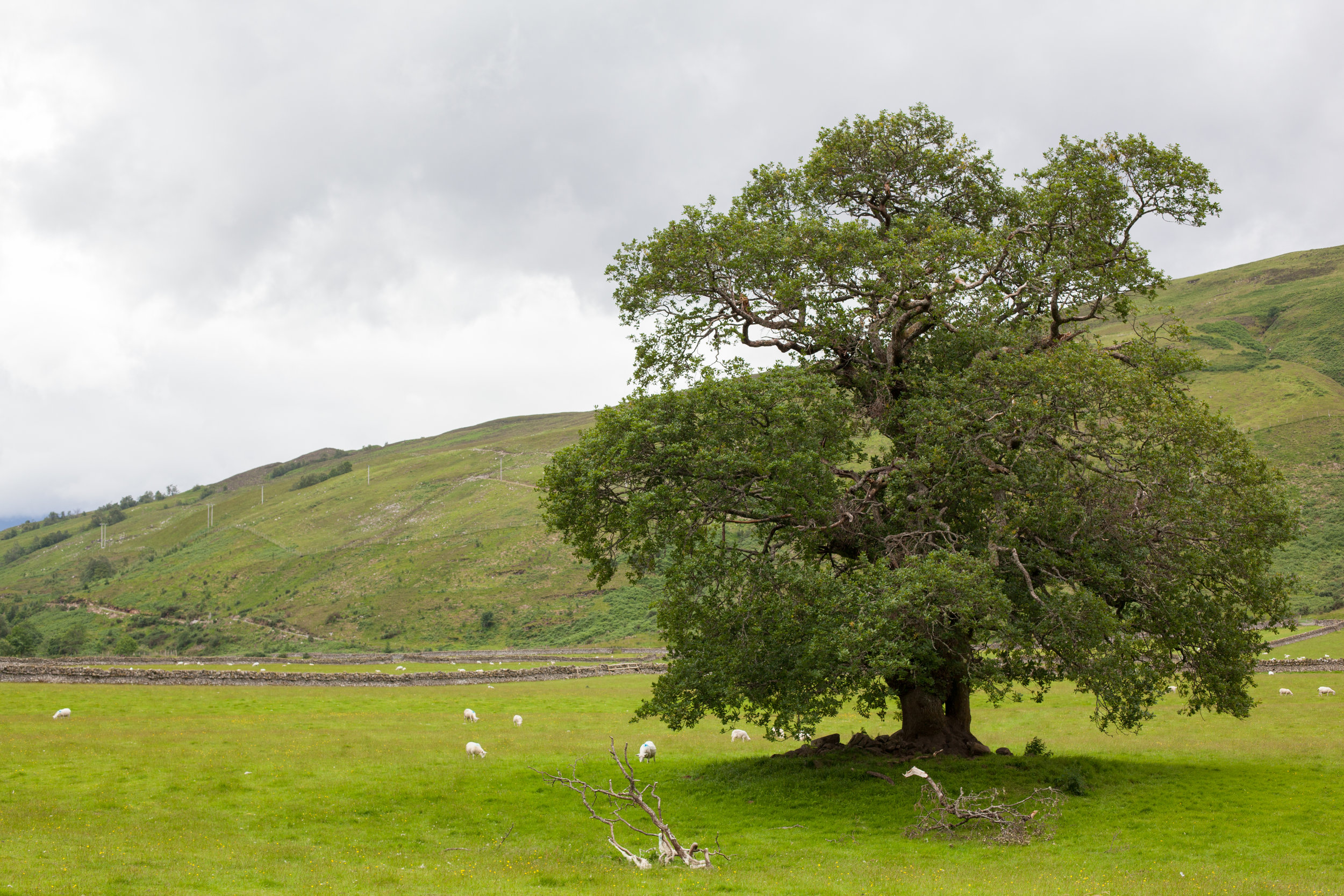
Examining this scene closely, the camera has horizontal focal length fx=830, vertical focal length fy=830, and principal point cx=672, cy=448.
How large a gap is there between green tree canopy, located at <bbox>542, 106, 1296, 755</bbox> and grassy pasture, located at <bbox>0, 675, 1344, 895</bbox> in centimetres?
233

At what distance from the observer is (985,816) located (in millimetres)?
16906

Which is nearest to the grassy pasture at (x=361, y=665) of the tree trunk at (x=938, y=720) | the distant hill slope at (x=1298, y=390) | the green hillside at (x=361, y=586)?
the green hillside at (x=361, y=586)

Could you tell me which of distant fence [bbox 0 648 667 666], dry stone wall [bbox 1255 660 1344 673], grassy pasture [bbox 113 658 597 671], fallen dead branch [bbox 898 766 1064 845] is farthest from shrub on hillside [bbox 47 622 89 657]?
dry stone wall [bbox 1255 660 1344 673]

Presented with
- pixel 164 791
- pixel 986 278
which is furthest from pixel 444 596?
pixel 986 278

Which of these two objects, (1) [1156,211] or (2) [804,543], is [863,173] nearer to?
(1) [1156,211]

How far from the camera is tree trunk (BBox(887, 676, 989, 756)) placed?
22.6m

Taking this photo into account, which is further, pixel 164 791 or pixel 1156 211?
pixel 1156 211

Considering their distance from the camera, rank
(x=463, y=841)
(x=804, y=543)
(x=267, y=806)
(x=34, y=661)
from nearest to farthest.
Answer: (x=463, y=841)
(x=267, y=806)
(x=804, y=543)
(x=34, y=661)

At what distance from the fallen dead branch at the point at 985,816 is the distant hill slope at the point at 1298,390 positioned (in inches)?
1806

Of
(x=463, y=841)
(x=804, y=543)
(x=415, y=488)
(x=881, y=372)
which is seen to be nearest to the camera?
(x=463, y=841)

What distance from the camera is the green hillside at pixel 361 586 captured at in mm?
102562

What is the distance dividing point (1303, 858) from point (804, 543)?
11.4 metres

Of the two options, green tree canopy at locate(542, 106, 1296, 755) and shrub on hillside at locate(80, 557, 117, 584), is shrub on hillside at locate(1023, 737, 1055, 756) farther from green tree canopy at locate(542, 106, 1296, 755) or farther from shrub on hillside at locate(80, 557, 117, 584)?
shrub on hillside at locate(80, 557, 117, 584)

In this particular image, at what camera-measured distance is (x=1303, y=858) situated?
14.5 meters
